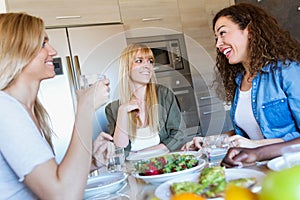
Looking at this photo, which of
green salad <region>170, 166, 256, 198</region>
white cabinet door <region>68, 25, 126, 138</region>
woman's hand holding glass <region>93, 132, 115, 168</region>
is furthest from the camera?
white cabinet door <region>68, 25, 126, 138</region>

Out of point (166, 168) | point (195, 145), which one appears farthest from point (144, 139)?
point (166, 168)

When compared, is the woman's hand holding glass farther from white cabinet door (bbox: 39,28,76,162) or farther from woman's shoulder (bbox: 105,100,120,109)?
white cabinet door (bbox: 39,28,76,162)

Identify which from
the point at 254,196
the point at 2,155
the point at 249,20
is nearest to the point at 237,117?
the point at 249,20

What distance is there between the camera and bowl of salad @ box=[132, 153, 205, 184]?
82cm

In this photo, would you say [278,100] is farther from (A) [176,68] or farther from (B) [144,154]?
(A) [176,68]

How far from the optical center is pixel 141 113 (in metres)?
1.46

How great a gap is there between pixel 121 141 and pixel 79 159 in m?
0.58

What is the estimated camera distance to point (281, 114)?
4.12 ft

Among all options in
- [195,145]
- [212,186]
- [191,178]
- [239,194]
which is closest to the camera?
[239,194]

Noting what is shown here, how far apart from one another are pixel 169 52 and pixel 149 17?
1.10 feet

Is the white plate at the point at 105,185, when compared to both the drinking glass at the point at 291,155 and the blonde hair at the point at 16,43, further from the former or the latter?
the drinking glass at the point at 291,155

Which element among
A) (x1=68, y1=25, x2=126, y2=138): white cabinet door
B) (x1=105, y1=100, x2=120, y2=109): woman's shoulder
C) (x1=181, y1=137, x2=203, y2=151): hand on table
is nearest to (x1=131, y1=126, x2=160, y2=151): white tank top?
(x1=181, y1=137, x2=203, y2=151): hand on table

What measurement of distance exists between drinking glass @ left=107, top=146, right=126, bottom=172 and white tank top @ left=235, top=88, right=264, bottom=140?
568 mm

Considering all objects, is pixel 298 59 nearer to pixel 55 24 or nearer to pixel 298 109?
pixel 298 109
